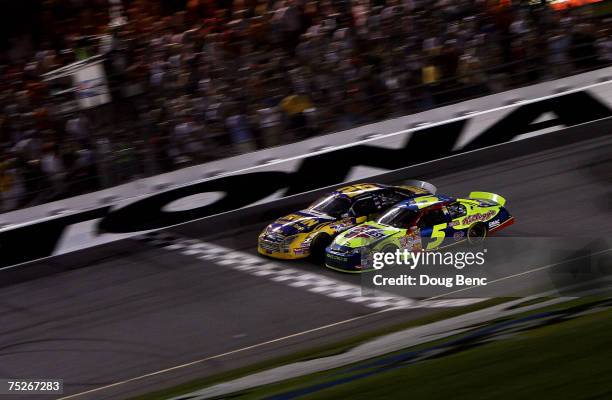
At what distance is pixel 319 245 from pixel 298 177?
2821mm

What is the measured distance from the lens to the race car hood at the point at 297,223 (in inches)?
555

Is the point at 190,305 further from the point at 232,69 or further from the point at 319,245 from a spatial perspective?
the point at 232,69

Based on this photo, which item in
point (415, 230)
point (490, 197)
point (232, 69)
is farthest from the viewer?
point (232, 69)

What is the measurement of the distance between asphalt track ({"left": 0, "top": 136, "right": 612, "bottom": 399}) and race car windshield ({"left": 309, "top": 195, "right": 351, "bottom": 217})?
3.19 ft

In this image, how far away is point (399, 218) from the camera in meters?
13.5

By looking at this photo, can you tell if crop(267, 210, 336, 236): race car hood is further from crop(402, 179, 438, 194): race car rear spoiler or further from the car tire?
crop(402, 179, 438, 194): race car rear spoiler

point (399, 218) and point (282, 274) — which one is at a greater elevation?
point (399, 218)

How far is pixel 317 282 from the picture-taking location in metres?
13.3

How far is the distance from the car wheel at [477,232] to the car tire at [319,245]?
2.00 m

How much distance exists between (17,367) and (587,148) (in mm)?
10444

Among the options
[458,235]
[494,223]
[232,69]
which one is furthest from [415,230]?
[232,69]

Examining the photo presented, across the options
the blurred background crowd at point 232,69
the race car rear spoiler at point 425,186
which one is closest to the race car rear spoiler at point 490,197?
the race car rear spoiler at point 425,186

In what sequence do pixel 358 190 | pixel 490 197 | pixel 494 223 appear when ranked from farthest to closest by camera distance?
pixel 358 190 → pixel 490 197 → pixel 494 223

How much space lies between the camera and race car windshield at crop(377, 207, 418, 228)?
13391 millimetres
